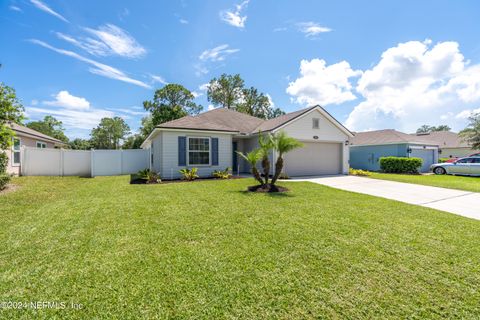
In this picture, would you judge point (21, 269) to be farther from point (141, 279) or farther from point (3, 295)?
point (141, 279)

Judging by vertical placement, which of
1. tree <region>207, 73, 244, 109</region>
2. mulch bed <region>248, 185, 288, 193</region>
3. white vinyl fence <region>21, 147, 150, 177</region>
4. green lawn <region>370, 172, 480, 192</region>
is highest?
tree <region>207, 73, 244, 109</region>

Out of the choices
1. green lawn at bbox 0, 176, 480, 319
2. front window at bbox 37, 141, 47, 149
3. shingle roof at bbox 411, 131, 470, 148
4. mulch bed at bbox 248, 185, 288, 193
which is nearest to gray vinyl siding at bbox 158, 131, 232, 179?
mulch bed at bbox 248, 185, 288, 193

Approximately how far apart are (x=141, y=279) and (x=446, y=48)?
56.8 ft

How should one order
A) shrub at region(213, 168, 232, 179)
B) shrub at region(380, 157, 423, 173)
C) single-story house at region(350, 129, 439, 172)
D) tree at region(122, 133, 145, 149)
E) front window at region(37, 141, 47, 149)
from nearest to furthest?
shrub at region(213, 168, 232, 179) → shrub at region(380, 157, 423, 173) → front window at region(37, 141, 47, 149) → single-story house at region(350, 129, 439, 172) → tree at region(122, 133, 145, 149)

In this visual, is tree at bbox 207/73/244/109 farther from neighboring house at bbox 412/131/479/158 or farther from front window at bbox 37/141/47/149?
neighboring house at bbox 412/131/479/158

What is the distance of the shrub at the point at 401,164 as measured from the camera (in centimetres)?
1752

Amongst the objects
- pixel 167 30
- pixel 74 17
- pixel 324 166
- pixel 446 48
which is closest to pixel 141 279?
pixel 74 17

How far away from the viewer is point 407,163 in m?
17.6

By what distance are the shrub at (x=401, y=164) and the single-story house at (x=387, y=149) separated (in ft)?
6.69

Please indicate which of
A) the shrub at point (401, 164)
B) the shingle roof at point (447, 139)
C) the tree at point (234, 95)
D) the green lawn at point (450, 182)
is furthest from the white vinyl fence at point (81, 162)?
the shingle roof at point (447, 139)

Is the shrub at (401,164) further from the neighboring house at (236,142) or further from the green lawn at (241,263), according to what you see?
the green lawn at (241,263)

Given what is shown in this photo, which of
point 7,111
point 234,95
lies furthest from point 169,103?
point 7,111

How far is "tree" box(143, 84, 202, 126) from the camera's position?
106 ft

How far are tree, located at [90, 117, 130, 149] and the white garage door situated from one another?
55865 mm
